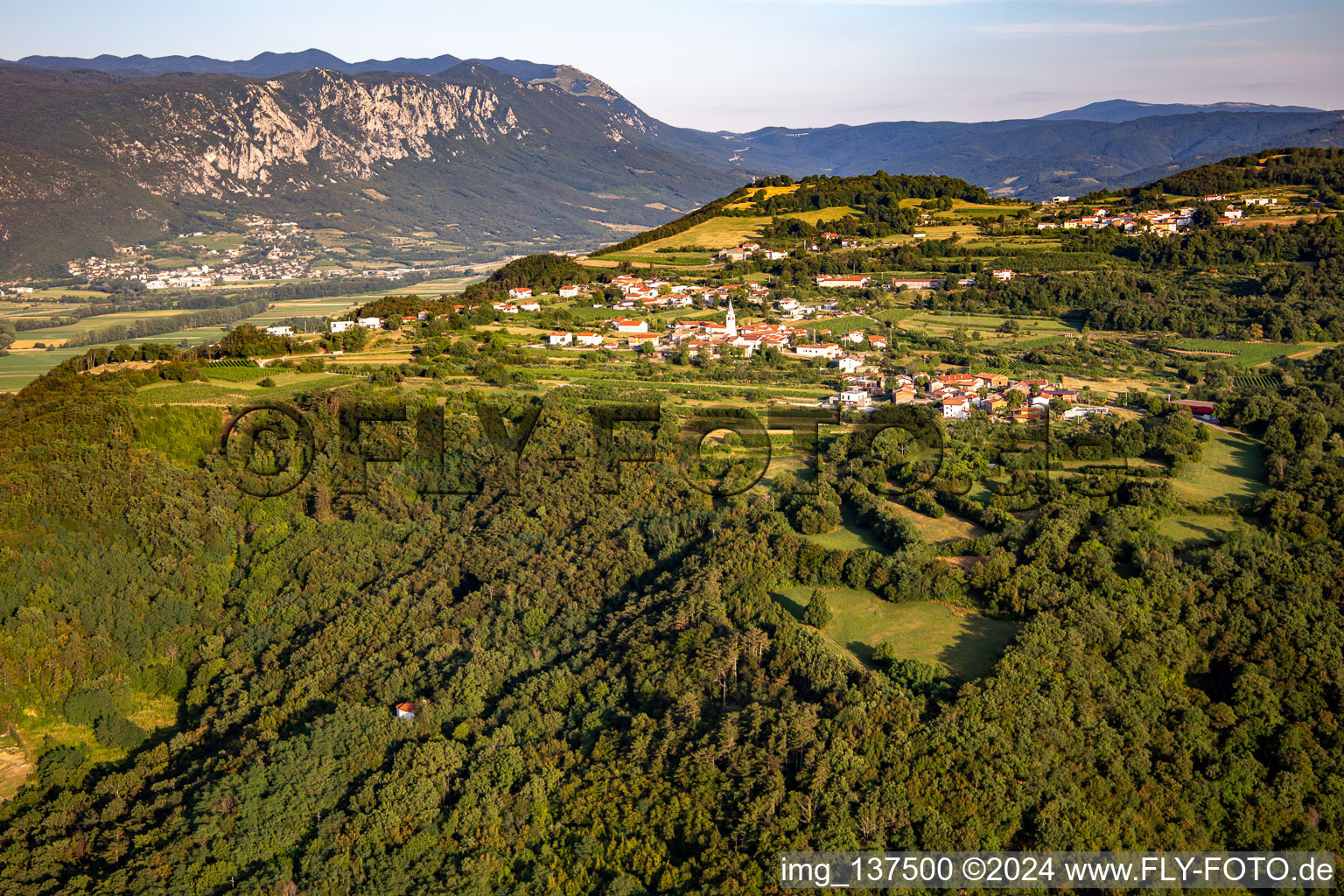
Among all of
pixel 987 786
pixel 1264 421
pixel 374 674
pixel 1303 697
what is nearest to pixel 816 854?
pixel 987 786

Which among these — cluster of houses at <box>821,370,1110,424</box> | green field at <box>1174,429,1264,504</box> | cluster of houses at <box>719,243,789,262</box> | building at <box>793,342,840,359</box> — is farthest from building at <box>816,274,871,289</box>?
green field at <box>1174,429,1264,504</box>

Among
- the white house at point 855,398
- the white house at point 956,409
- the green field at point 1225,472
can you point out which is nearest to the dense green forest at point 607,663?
the green field at point 1225,472

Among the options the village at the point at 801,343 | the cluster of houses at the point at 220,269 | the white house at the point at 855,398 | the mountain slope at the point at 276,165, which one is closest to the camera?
the village at the point at 801,343

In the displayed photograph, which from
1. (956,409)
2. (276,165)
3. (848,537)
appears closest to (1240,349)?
(956,409)

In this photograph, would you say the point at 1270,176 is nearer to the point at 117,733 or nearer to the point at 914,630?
the point at 914,630

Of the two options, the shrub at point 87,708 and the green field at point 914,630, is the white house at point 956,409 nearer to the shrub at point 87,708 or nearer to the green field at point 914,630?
the green field at point 914,630

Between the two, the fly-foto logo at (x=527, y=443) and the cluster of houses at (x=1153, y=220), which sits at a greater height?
the cluster of houses at (x=1153, y=220)

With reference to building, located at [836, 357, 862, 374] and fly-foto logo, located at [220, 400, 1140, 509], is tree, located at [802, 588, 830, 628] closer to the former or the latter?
fly-foto logo, located at [220, 400, 1140, 509]
